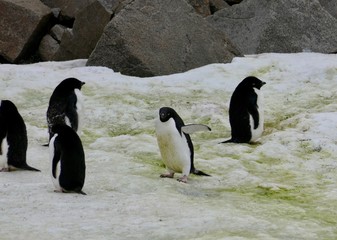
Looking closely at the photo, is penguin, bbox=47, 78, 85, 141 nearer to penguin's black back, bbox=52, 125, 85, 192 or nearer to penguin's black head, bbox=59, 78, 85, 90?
penguin's black head, bbox=59, 78, 85, 90

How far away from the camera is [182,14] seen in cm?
1460

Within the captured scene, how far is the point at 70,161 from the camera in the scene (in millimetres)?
6688

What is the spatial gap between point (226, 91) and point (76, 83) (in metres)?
3.97

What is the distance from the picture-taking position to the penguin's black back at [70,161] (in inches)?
263

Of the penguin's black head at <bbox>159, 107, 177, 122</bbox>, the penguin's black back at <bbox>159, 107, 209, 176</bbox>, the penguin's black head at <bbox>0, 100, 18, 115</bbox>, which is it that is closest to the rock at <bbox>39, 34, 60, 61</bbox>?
the penguin's black head at <bbox>0, 100, 18, 115</bbox>

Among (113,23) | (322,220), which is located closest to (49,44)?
(113,23)

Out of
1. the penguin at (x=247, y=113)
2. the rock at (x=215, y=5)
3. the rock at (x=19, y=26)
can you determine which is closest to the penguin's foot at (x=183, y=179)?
the penguin at (x=247, y=113)

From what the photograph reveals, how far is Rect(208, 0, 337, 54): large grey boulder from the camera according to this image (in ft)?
51.2

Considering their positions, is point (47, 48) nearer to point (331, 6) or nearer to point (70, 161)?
point (331, 6)

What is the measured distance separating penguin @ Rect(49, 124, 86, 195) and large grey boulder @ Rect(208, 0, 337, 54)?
9.44 m

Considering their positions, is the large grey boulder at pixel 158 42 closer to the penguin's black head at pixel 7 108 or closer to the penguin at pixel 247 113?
the penguin at pixel 247 113

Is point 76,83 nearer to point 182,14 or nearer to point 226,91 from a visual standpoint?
point 226,91

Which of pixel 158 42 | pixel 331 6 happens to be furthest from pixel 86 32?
pixel 331 6

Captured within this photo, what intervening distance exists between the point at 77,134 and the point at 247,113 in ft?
11.1
